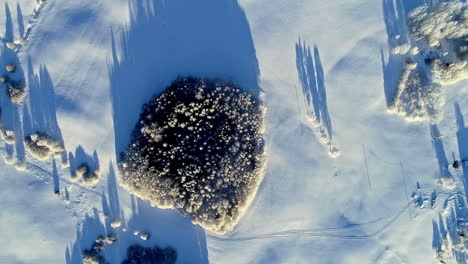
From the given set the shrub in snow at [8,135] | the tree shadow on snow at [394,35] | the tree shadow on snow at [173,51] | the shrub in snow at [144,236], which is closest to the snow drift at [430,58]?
the tree shadow on snow at [394,35]

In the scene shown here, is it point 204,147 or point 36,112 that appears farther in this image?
point 36,112

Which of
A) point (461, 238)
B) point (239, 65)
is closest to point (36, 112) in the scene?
point (239, 65)

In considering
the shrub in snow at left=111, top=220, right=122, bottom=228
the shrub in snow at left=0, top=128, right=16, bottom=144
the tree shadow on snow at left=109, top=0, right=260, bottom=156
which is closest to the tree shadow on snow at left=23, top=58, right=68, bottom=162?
the shrub in snow at left=0, top=128, right=16, bottom=144

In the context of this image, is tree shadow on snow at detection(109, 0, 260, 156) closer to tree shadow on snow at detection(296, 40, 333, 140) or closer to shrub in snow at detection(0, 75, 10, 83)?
tree shadow on snow at detection(296, 40, 333, 140)

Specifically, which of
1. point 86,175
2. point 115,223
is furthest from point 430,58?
point 86,175

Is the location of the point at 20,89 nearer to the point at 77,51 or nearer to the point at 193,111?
the point at 77,51
